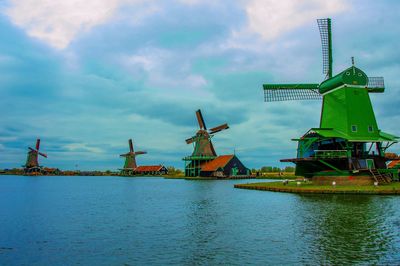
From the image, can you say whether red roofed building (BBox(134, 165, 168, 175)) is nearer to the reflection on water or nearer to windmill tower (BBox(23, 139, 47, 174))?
windmill tower (BBox(23, 139, 47, 174))

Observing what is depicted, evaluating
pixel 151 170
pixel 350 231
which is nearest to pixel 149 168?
pixel 151 170

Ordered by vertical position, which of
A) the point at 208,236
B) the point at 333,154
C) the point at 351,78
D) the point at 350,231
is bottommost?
the point at 208,236

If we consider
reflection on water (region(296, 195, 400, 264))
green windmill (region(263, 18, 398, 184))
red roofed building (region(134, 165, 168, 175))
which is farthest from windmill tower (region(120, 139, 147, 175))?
reflection on water (region(296, 195, 400, 264))

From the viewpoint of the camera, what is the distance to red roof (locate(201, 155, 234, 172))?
82075 millimetres

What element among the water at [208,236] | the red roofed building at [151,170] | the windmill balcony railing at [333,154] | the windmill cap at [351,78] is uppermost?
the windmill cap at [351,78]

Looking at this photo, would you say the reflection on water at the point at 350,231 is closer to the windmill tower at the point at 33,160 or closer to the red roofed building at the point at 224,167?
the red roofed building at the point at 224,167

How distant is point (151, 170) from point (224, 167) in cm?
5304

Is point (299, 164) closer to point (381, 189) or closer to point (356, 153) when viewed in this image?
point (356, 153)

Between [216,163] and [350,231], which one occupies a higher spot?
[216,163]

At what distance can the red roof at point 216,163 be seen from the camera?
82075 millimetres

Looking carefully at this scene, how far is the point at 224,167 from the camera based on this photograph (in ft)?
270

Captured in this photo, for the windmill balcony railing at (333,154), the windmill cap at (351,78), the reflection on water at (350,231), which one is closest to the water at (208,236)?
the reflection on water at (350,231)

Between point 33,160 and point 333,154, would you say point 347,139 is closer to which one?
point 333,154

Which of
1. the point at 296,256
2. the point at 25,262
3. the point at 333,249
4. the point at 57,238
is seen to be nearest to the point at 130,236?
the point at 57,238
